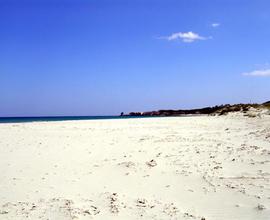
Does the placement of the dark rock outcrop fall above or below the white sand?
above

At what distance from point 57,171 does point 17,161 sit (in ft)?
5.47

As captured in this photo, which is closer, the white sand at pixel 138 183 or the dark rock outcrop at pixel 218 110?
the white sand at pixel 138 183

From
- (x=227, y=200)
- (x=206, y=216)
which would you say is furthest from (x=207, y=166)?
(x=206, y=216)

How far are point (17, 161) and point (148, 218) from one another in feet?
15.8

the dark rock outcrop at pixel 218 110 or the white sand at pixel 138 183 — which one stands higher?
the dark rock outcrop at pixel 218 110

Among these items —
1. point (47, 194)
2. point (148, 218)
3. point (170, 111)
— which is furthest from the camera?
point (170, 111)

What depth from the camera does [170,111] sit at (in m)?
106

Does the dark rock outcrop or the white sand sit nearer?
the white sand

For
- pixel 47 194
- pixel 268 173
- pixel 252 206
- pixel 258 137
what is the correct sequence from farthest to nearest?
pixel 258 137 → pixel 268 173 → pixel 47 194 → pixel 252 206

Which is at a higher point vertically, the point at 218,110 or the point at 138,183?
the point at 218,110

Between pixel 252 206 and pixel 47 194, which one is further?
pixel 47 194

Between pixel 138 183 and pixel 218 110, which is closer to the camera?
pixel 138 183

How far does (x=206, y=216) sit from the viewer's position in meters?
4.21

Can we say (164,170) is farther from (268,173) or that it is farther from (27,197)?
(27,197)
